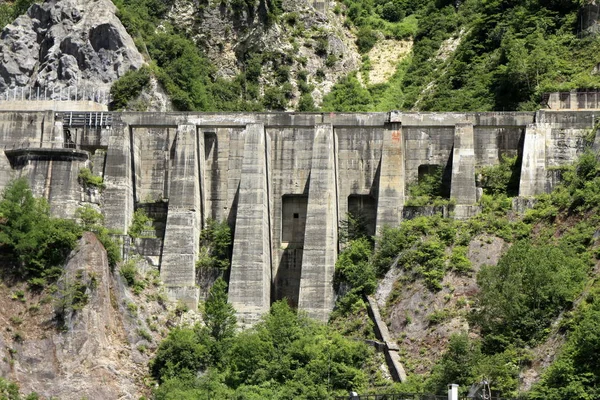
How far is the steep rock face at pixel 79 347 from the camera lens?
78.9 metres

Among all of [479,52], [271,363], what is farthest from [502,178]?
[479,52]

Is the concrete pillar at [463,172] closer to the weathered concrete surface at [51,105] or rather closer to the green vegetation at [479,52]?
the green vegetation at [479,52]

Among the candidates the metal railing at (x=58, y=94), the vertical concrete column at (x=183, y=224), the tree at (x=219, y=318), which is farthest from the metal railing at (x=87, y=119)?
the tree at (x=219, y=318)

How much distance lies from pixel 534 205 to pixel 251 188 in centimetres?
1587

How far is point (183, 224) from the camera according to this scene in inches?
3524

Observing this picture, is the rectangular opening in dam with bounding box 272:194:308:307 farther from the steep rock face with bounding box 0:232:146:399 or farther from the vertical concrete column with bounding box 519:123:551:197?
the vertical concrete column with bounding box 519:123:551:197

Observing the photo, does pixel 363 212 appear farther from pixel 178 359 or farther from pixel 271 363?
pixel 178 359

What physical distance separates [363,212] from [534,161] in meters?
10.3

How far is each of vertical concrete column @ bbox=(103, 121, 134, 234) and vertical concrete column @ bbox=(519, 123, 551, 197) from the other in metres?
22.4

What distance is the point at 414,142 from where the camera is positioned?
9262 cm

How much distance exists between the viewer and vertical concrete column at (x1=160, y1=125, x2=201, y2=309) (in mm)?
88312

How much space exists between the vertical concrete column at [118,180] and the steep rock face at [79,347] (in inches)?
248

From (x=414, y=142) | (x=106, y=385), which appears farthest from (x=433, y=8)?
(x=106, y=385)

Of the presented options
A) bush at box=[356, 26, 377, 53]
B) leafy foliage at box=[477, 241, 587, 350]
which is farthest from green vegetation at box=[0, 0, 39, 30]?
leafy foliage at box=[477, 241, 587, 350]
